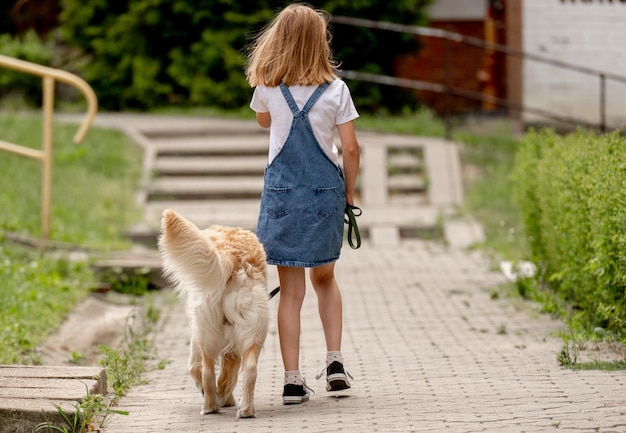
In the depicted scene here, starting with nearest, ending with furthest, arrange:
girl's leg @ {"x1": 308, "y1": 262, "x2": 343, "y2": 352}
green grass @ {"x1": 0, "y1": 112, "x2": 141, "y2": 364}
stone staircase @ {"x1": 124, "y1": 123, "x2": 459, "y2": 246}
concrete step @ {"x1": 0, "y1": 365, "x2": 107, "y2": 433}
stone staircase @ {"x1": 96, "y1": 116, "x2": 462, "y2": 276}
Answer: concrete step @ {"x1": 0, "y1": 365, "x2": 107, "y2": 433} → girl's leg @ {"x1": 308, "y1": 262, "x2": 343, "y2": 352} → green grass @ {"x1": 0, "y1": 112, "x2": 141, "y2": 364} → stone staircase @ {"x1": 96, "y1": 116, "x2": 462, "y2": 276} → stone staircase @ {"x1": 124, "y1": 123, "x2": 459, "y2": 246}

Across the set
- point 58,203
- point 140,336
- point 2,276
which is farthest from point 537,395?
point 58,203

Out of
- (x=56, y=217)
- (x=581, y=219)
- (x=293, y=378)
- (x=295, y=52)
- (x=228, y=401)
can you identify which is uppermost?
(x=295, y=52)

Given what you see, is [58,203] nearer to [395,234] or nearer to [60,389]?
[395,234]

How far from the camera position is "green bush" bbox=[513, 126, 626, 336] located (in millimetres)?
6164

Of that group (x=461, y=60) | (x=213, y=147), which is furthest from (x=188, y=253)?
(x=461, y=60)

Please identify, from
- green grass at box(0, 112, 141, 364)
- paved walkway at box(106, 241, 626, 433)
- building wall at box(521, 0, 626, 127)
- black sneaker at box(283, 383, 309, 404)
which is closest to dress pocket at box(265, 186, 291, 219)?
black sneaker at box(283, 383, 309, 404)

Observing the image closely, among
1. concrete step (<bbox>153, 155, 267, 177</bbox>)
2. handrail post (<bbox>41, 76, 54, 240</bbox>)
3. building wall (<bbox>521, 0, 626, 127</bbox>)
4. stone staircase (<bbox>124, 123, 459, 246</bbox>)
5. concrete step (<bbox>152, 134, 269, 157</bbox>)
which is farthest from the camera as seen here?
building wall (<bbox>521, 0, 626, 127</bbox>)

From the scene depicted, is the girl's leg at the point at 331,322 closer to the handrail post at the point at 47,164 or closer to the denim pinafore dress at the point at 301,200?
the denim pinafore dress at the point at 301,200

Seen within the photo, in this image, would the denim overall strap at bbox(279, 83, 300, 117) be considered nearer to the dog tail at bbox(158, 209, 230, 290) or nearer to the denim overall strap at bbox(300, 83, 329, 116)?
the denim overall strap at bbox(300, 83, 329, 116)

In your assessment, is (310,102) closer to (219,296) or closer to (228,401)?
(219,296)

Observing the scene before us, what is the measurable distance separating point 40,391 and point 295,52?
77.4 inches

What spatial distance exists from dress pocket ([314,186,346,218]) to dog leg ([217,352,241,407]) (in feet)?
2.64

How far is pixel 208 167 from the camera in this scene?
44.8ft

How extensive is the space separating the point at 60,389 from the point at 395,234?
22.7 ft
